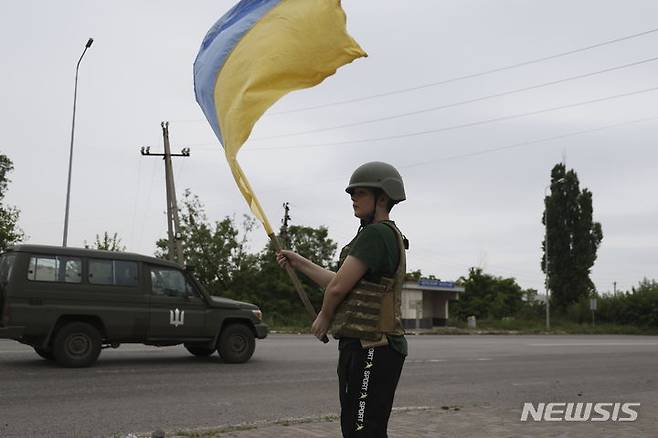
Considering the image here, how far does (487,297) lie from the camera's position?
2921 inches

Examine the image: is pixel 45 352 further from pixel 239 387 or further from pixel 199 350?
pixel 239 387

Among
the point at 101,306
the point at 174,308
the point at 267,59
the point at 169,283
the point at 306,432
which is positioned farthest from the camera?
the point at 169,283

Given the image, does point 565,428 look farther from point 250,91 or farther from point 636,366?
point 636,366

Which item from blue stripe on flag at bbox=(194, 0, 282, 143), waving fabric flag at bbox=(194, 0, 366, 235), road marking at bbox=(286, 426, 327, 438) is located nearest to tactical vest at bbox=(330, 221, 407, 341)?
waving fabric flag at bbox=(194, 0, 366, 235)

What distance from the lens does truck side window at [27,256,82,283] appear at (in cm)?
1195

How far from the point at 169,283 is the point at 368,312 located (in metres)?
10.1

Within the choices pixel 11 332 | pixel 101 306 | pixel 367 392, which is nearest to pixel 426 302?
pixel 101 306

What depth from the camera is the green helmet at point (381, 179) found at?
3.76 m

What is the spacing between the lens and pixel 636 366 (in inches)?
660

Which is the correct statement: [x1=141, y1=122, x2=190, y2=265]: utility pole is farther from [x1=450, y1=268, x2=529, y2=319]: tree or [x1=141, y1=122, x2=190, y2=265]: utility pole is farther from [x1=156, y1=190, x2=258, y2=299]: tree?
[x1=450, y1=268, x2=529, y2=319]: tree

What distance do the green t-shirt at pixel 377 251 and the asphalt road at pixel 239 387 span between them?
167 inches

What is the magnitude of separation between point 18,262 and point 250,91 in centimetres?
853

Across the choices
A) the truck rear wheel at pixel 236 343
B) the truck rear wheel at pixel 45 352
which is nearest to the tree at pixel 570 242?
the truck rear wheel at pixel 236 343

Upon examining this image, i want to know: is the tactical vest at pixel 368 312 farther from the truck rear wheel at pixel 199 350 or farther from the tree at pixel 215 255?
the tree at pixel 215 255
